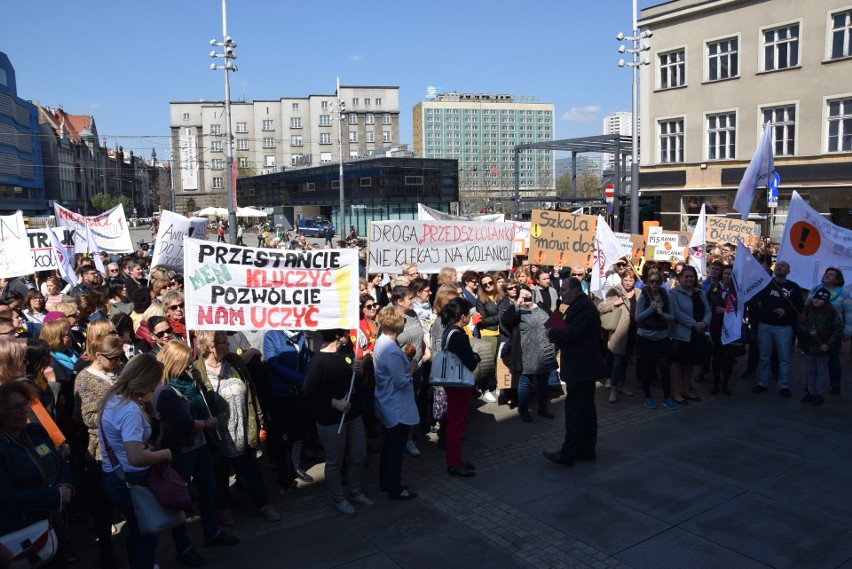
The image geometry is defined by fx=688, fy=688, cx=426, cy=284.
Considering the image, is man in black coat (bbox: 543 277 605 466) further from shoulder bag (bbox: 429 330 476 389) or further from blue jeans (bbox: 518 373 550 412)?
blue jeans (bbox: 518 373 550 412)

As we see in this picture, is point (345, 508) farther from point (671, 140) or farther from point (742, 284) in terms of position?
point (671, 140)

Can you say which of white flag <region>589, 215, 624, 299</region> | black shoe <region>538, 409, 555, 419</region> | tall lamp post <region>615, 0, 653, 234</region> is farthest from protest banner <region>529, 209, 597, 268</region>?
tall lamp post <region>615, 0, 653, 234</region>

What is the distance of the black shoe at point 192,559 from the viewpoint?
5238 mm

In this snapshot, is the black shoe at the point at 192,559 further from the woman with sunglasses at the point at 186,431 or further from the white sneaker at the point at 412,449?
the white sneaker at the point at 412,449

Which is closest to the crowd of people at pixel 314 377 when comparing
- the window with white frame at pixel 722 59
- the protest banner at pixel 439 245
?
the protest banner at pixel 439 245

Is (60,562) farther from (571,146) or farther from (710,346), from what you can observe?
(571,146)

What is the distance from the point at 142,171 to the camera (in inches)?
6176

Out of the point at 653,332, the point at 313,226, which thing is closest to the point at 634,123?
the point at 653,332

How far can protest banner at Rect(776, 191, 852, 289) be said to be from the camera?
9445 mm

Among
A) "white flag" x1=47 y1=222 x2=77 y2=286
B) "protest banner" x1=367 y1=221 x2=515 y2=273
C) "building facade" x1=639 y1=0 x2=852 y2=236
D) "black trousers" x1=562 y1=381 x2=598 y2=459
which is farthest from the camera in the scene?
"building facade" x1=639 y1=0 x2=852 y2=236

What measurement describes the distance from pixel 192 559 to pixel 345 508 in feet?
4.37

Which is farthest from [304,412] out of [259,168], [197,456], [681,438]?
[259,168]

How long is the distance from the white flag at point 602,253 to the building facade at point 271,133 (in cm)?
9195

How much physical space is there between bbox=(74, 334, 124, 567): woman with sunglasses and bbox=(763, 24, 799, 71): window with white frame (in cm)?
3114
